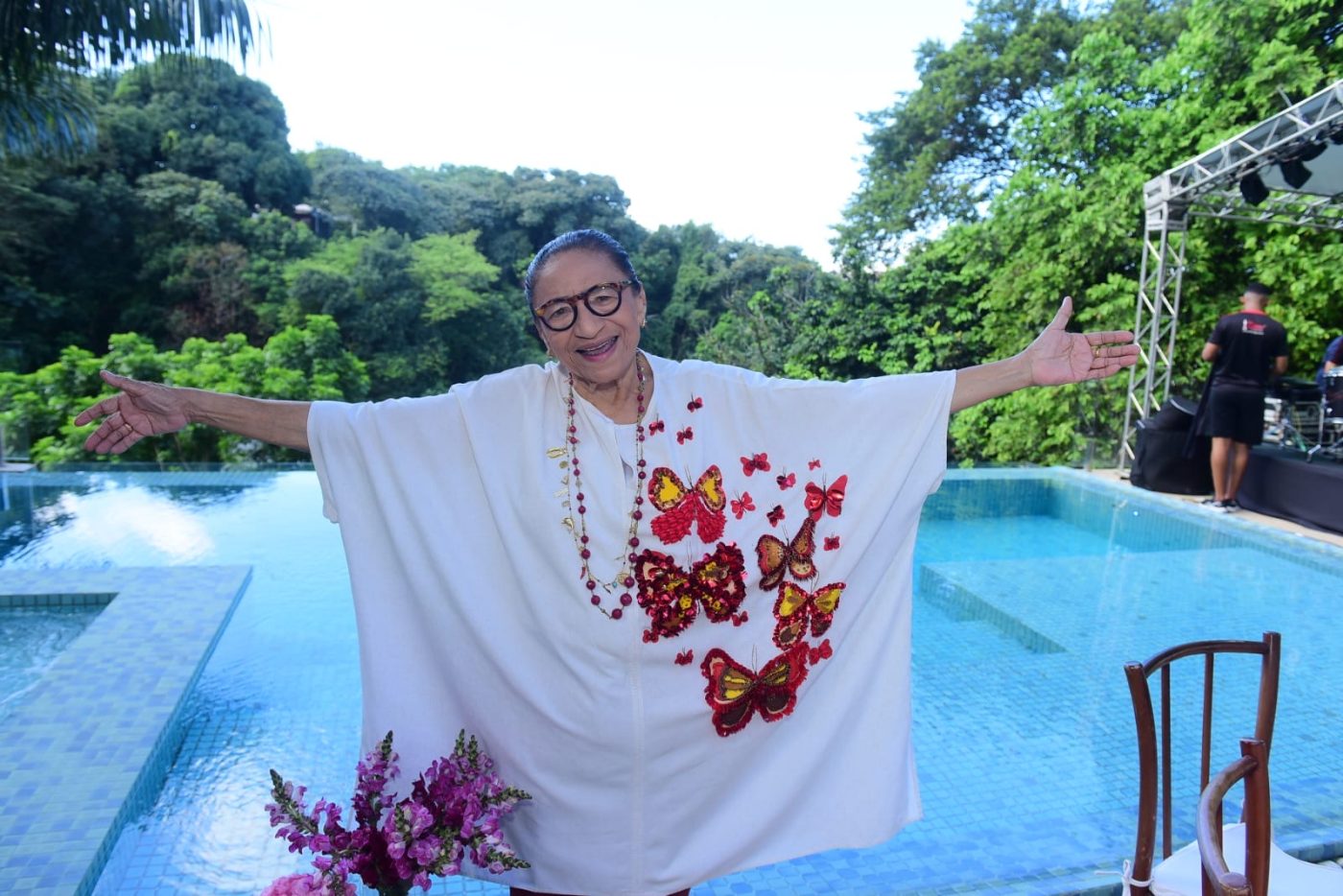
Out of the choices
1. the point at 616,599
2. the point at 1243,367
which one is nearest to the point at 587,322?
the point at 616,599

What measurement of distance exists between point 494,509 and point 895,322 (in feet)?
43.8

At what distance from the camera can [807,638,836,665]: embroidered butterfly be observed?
156 centimetres

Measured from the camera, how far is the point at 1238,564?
5328mm

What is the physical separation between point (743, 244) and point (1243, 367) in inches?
1018

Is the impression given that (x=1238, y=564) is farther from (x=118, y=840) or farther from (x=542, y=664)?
(x=118, y=840)

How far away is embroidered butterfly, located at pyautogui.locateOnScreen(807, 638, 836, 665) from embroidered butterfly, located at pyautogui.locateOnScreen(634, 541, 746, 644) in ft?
0.56

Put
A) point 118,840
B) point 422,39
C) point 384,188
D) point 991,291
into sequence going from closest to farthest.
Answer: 1. point 118,840
2. point 991,291
3. point 384,188
4. point 422,39

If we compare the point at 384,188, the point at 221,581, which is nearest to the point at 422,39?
the point at 384,188

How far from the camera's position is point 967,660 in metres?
3.90

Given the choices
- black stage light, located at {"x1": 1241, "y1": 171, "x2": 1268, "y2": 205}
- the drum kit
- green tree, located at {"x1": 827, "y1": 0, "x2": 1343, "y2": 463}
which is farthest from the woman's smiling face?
green tree, located at {"x1": 827, "y1": 0, "x2": 1343, "y2": 463}

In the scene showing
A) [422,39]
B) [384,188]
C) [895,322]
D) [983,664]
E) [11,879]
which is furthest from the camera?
[422,39]

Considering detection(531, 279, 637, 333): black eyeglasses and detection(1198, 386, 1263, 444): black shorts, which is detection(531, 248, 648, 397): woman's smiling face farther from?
detection(1198, 386, 1263, 444): black shorts

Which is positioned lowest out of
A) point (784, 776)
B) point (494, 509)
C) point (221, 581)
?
point (221, 581)

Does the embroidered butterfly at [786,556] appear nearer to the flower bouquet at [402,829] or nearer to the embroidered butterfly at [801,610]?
the embroidered butterfly at [801,610]
